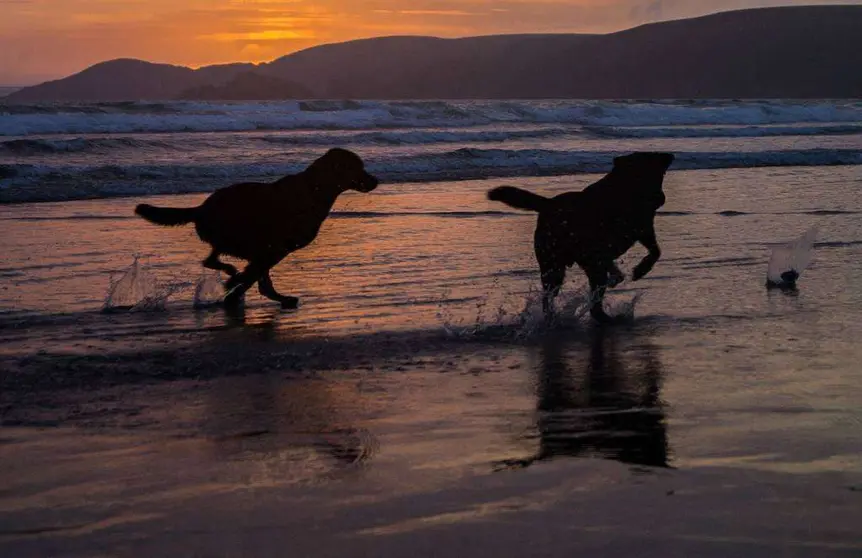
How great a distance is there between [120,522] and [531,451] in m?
1.63

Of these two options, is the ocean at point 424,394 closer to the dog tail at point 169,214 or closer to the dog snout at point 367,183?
the dog tail at point 169,214

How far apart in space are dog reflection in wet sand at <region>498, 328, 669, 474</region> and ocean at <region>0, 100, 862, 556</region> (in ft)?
0.07

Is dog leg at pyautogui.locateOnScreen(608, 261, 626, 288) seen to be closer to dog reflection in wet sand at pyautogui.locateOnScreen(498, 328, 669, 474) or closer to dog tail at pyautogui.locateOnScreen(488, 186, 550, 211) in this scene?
dog tail at pyautogui.locateOnScreen(488, 186, 550, 211)

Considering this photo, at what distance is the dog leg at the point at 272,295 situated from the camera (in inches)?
328

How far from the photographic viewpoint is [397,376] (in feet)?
20.0

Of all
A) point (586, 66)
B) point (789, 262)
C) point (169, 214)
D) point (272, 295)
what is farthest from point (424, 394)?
point (586, 66)

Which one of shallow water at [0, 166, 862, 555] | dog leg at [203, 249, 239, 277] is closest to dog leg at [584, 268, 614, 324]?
shallow water at [0, 166, 862, 555]

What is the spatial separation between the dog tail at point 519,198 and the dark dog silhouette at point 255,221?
1441 mm

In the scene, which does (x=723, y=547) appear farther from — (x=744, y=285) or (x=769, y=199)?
(x=769, y=199)

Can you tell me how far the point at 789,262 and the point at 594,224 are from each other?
2.25 m

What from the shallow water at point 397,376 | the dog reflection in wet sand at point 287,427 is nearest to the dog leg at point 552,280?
the shallow water at point 397,376

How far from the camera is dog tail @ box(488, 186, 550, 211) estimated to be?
25.5 ft

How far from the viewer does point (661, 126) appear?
1638 inches

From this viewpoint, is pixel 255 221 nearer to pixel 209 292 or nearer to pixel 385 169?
pixel 209 292
